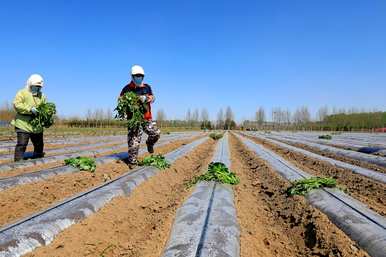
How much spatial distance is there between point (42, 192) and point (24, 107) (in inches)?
115

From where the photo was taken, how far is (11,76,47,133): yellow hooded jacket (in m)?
7.22

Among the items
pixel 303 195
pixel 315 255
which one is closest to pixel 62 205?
pixel 315 255

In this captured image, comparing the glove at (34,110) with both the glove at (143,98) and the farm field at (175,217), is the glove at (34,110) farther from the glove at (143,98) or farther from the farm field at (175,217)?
the glove at (143,98)

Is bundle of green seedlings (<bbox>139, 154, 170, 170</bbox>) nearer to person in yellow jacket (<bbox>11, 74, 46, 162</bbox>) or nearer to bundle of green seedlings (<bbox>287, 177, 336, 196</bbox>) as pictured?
person in yellow jacket (<bbox>11, 74, 46, 162</bbox>)

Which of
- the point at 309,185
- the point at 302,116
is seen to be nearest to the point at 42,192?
the point at 309,185

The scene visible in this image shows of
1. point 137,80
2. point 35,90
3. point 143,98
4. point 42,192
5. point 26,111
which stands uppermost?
point 137,80

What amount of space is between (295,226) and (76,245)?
2.71m

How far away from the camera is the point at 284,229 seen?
170 inches

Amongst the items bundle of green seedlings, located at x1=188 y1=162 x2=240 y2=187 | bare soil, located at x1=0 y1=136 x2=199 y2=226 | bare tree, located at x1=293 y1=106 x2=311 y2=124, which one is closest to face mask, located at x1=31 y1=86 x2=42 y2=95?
bare soil, located at x1=0 y1=136 x2=199 y2=226

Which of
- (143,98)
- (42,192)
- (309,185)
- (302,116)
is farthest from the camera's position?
(302,116)

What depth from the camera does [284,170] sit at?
25.6 ft

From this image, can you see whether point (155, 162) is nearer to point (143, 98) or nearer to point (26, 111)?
point (143, 98)

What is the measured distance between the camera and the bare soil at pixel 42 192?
4.28 metres

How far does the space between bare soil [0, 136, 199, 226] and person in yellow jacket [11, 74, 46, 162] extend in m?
1.81
